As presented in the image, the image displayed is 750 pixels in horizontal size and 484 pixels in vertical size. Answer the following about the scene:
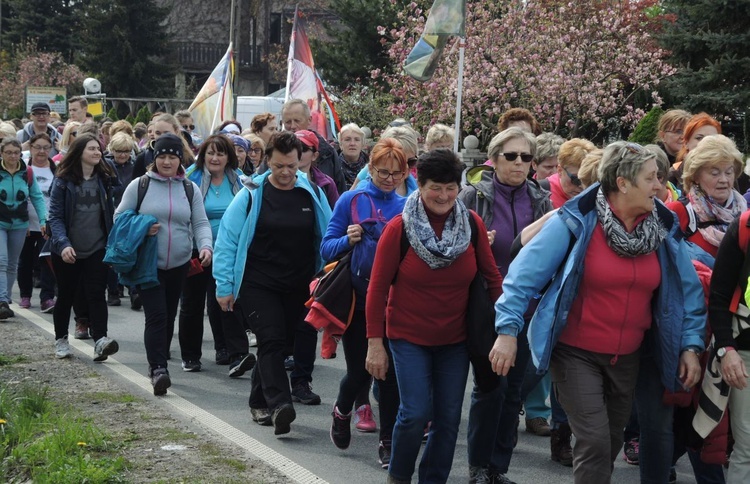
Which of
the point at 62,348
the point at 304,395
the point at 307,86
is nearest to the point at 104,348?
the point at 62,348

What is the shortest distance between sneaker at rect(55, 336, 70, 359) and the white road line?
0.26 m

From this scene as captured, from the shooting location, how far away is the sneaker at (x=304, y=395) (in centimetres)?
820

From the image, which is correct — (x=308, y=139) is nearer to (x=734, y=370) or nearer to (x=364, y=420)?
(x=364, y=420)

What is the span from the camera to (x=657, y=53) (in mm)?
23031

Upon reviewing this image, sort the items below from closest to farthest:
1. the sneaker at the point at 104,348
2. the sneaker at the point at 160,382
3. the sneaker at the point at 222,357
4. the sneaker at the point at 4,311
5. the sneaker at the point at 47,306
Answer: the sneaker at the point at 160,382, the sneaker at the point at 104,348, the sneaker at the point at 222,357, the sneaker at the point at 4,311, the sneaker at the point at 47,306

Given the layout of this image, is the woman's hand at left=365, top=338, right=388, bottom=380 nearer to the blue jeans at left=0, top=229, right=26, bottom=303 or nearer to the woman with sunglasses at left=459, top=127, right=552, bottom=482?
the woman with sunglasses at left=459, top=127, right=552, bottom=482

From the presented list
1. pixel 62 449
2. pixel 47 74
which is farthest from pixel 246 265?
pixel 47 74

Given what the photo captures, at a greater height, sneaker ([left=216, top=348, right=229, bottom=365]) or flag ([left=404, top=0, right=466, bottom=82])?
flag ([left=404, top=0, right=466, bottom=82])

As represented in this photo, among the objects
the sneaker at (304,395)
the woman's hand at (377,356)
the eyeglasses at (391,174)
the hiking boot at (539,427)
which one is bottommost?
the sneaker at (304,395)

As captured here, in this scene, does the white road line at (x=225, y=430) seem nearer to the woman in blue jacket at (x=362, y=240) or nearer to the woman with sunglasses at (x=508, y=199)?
the woman in blue jacket at (x=362, y=240)

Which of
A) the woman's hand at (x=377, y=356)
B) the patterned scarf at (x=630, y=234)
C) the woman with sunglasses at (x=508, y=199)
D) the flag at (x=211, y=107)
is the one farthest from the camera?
the flag at (x=211, y=107)

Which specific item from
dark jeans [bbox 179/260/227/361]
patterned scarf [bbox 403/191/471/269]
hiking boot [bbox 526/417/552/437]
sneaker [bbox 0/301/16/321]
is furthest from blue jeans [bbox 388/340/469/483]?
sneaker [bbox 0/301/16/321]

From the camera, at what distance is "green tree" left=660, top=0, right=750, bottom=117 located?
18.2 metres

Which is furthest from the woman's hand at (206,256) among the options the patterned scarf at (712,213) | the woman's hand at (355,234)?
the patterned scarf at (712,213)
